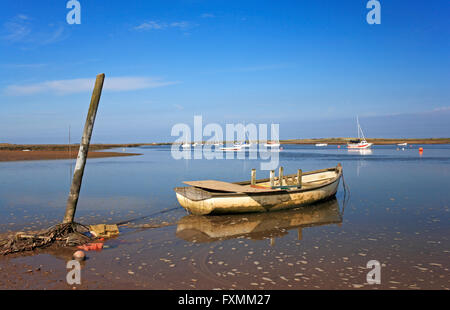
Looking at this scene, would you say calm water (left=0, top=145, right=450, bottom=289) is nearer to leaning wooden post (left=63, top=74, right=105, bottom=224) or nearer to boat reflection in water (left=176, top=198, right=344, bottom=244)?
boat reflection in water (left=176, top=198, right=344, bottom=244)

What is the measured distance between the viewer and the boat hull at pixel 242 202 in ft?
46.2

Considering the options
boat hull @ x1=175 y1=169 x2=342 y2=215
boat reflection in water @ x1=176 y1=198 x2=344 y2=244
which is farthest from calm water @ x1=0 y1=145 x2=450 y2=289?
boat hull @ x1=175 y1=169 x2=342 y2=215

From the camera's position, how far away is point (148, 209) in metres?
16.3

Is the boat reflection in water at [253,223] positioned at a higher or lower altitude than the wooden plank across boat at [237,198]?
lower

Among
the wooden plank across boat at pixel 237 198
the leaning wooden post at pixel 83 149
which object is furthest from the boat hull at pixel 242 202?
the leaning wooden post at pixel 83 149

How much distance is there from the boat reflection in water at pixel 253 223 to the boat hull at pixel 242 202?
30 cm

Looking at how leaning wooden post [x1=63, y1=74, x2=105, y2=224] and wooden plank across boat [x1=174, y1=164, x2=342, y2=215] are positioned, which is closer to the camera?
leaning wooden post [x1=63, y1=74, x2=105, y2=224]

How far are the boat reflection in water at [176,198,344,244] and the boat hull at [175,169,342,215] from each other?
0.97 feet

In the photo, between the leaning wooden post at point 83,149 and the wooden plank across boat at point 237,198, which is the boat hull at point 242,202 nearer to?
the wooden plank across boat at point 237,198

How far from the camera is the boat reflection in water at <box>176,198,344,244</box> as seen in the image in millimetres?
11906

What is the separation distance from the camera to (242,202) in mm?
14453

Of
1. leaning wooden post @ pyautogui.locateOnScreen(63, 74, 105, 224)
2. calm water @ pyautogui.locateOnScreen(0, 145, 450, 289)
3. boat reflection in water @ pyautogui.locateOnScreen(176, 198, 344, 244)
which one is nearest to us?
calm water @ pyautogui.locateOnScreen(0, 145, 450, 289)
